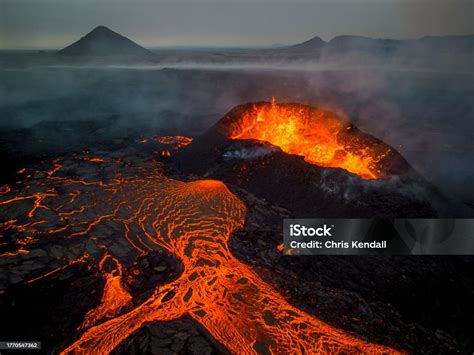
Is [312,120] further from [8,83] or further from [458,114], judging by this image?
[8,83]

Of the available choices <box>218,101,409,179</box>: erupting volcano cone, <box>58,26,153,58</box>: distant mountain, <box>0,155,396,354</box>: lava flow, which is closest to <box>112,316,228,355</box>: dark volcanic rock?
<box>0,155,396,354</box>: lava flow

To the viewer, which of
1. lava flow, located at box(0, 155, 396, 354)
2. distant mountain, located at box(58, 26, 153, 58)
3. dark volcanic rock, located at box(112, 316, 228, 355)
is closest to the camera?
dark volcanic rock, located at box(112, 316, 228, 355)

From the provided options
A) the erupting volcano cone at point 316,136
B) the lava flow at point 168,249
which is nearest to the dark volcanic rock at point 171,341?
the lava flow at point 168,249

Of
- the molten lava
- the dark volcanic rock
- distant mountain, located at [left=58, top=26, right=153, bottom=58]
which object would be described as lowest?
the dark volcanic rock

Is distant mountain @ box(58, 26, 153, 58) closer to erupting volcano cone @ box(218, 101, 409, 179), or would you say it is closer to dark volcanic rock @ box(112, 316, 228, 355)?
erupting volcano cone @ box(218, 101, 409, 179)

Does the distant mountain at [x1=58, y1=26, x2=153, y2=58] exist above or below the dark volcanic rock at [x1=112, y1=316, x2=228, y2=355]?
above

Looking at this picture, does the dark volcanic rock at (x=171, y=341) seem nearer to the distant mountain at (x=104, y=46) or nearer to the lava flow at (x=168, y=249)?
the lava flow at (x=168, y=249)

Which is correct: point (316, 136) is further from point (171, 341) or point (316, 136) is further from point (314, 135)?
point (171, 341)
